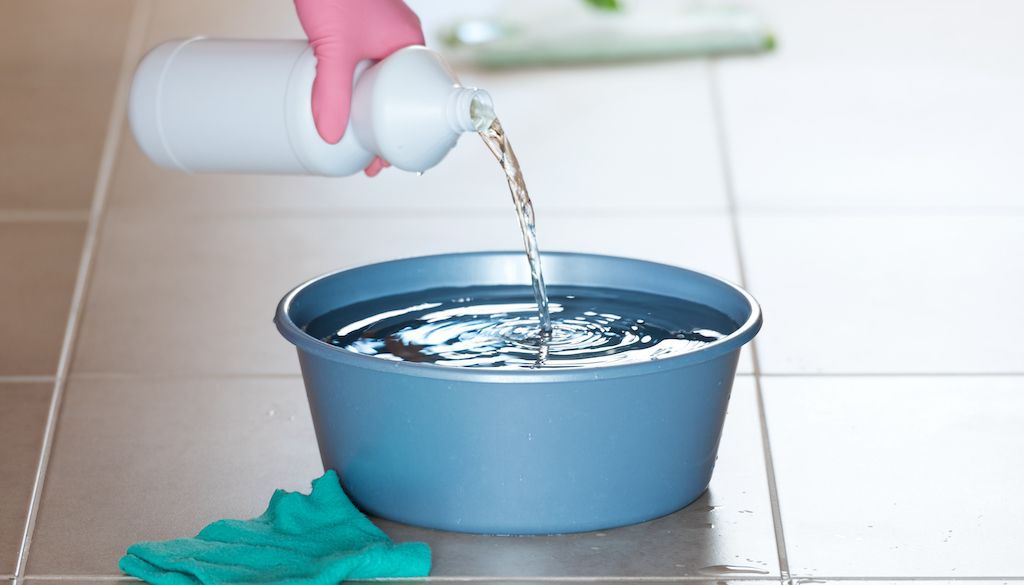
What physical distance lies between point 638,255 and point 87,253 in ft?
2.78

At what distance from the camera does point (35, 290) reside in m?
2.26

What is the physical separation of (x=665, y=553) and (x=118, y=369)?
84cm

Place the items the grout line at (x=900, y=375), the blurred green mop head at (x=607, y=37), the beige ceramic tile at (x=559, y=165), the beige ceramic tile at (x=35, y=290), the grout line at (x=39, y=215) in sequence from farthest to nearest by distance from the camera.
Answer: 1. the blurred green mop head at (x=607, y=37)
2. the beige ceramic tile at (x=559, y=165)
3. the grout line at (x=39, y=215)
4. the beige ceramic tile at (x=35, y=290)
5. the grout line at (x=900, y=375)

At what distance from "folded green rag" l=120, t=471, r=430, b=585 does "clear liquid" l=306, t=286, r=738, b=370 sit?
0.16 m

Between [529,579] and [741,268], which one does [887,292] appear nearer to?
[741,268]

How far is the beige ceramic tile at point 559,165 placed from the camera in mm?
2714

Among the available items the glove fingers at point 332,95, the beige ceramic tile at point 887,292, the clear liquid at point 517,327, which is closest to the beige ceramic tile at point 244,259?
the beige ceramic tile at point 887,292

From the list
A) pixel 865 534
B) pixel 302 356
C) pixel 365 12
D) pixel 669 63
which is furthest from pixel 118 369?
pixel 669 63

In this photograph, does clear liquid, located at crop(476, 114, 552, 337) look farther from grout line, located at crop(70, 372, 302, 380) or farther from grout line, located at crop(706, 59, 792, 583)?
grout line, located at crop(70, 372, 302, 380)

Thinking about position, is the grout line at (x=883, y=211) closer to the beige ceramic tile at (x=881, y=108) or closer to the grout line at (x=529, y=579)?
the beige ceramic tile at (x=881, y=108)

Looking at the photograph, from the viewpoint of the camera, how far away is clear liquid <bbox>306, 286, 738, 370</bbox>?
1495 mm

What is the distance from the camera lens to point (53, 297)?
2242 mm

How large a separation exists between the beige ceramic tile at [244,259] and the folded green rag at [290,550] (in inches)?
20.6

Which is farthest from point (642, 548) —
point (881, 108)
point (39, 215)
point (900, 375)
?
point (881, 108)
